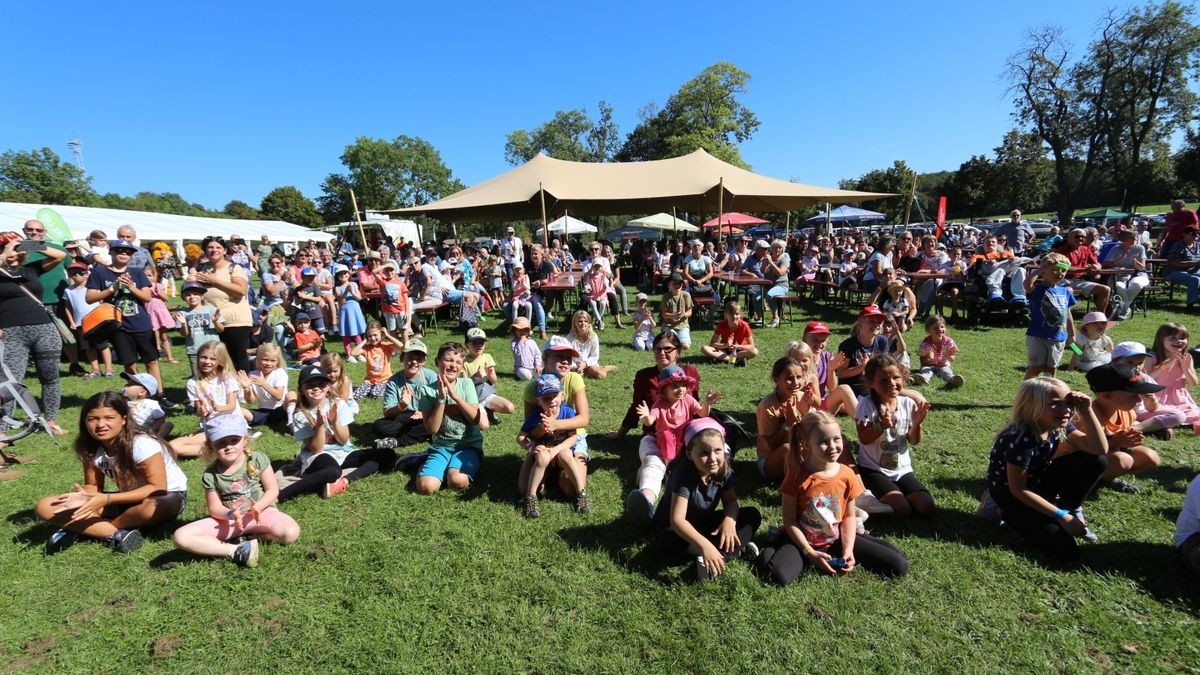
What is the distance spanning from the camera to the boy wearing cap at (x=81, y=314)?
672cm

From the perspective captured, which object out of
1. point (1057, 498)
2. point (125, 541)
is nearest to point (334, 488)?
point (125, 541)

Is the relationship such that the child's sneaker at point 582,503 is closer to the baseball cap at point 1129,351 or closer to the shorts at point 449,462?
the shorts at point 449,462

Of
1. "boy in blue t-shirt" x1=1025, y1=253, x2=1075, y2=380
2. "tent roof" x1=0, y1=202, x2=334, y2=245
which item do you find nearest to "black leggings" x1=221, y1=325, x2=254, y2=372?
"boy in blue t-shirt" x1=1025, y1=253, x2=1075, y2=380

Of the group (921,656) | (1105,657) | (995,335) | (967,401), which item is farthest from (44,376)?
(995,335)

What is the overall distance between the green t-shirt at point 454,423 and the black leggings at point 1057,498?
4.01 m

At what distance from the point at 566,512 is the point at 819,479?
1.91m

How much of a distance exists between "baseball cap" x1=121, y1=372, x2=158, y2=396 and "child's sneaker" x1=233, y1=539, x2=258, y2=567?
3.66 meters

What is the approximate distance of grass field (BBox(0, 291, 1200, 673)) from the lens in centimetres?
270

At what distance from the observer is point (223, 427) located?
3.28 metres

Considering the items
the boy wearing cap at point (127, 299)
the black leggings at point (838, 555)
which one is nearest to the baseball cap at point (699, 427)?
the black leggings at point (838, 555)

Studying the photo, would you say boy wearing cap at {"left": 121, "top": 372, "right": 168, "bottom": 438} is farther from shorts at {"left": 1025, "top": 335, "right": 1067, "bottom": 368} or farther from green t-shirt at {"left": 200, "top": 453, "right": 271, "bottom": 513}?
shorts at {"left": 1025, "top": 335, "right": 1067, "bottom": 368}

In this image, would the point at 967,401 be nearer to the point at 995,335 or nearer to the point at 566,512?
the point at 995,335

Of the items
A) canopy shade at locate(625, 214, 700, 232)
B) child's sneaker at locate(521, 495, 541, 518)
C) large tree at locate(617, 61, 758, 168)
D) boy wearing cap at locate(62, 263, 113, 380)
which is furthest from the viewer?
large tree at locate(617, 61, 758, 168)

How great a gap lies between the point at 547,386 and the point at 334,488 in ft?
6.65
